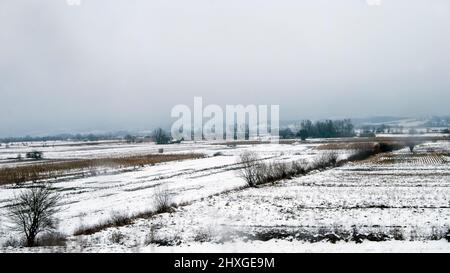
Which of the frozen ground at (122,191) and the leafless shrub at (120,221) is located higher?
the leafless shrub at (120,221)

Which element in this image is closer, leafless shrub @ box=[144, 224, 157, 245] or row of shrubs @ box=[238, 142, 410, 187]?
leafless shrub @ box=[144, 224, 157, 245]

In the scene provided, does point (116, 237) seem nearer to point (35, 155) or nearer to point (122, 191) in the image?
point (122, 191)

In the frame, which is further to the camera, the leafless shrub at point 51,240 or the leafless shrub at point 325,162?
the leafless shrub at point 325,162

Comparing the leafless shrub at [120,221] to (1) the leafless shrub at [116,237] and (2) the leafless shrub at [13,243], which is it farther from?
(2) the leafless shrub at [13,243]

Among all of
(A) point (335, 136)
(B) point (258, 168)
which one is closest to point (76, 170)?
(B) point (258, 168)

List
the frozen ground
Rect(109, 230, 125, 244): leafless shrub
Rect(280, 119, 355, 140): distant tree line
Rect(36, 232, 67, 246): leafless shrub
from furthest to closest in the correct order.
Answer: Rect(280, 119, 355, 140): distant tree line, the frozen ground, Rect(109, 230, 125, 244): leafless shrub, Rect(36, 232, 67, 246): leafless shrub

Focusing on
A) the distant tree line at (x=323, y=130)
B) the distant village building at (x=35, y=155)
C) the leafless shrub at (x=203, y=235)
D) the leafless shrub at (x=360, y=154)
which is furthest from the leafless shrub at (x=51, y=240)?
the distant tree line at (x=323, y=130)

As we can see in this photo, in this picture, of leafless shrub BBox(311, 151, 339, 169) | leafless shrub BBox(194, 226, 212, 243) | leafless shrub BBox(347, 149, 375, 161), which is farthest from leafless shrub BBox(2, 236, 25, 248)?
leafless shrub BBox(347, 149, 375, 161)

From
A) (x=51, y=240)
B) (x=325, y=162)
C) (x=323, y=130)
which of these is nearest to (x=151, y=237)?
(x=51, y=240)

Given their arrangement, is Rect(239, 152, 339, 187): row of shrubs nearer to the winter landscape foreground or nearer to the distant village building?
the winter landscape foreground
